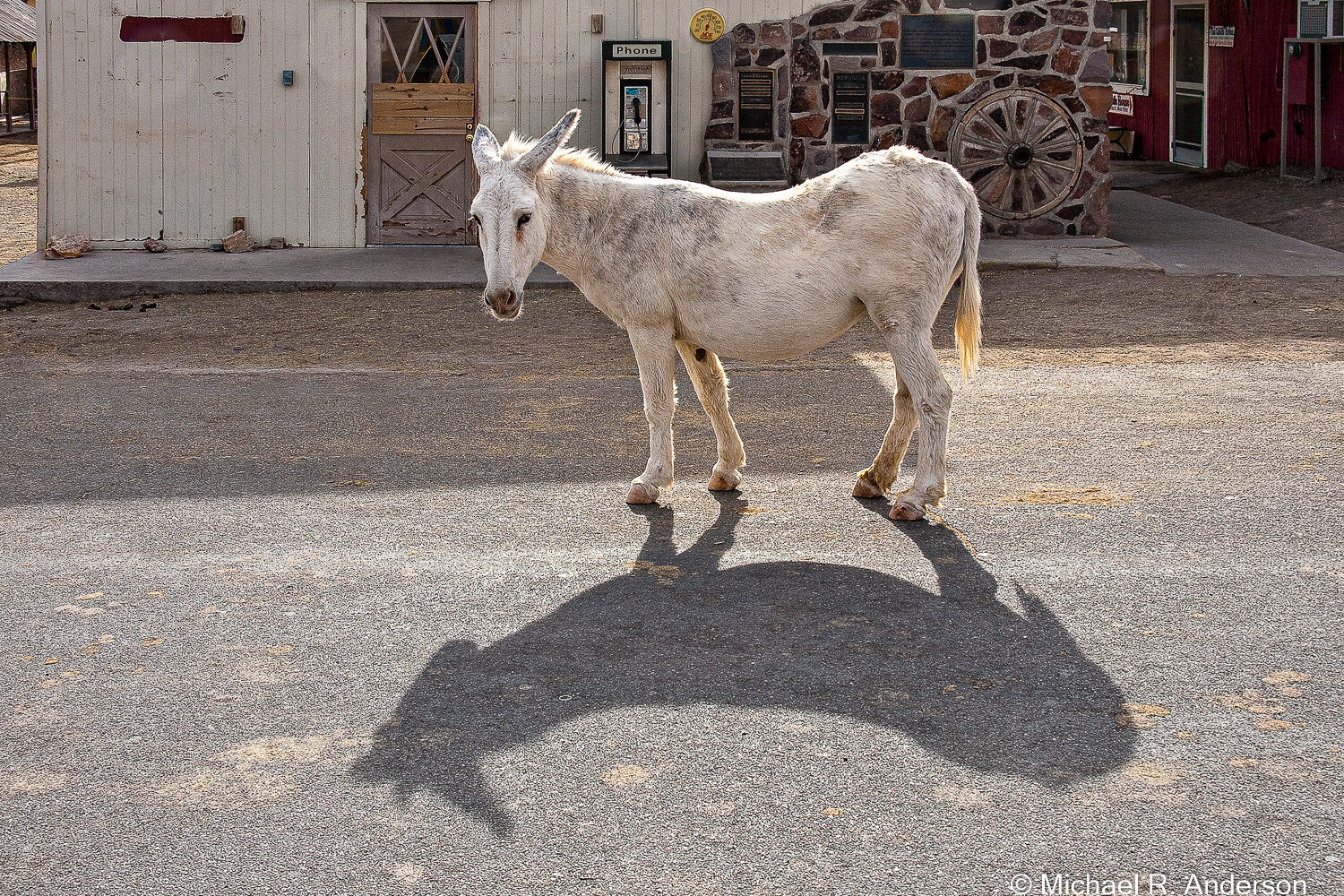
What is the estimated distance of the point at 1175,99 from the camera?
78.1 feet

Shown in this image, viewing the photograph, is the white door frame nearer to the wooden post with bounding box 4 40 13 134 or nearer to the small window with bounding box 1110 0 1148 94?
the small window with bounding box 1110 0 1148 94

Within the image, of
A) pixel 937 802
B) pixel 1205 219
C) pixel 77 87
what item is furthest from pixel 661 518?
pixel 1205 219

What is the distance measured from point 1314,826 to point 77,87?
14769 millimetres

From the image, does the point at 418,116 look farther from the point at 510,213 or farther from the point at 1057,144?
the point at 510,213

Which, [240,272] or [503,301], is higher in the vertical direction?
[240,272]

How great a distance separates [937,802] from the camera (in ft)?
12.5

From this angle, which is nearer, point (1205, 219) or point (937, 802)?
point (937, 802)

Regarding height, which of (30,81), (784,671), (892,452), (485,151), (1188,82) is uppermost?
(30,81)

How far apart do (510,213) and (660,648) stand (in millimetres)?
2140

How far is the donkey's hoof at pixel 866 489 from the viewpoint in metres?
6.66

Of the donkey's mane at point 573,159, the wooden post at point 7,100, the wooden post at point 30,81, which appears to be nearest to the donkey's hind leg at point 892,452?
the donkey's mane at point 573,159

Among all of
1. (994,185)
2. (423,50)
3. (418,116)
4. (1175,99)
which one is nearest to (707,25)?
(423,50)

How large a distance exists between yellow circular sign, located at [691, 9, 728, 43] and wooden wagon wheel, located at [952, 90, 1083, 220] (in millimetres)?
2841

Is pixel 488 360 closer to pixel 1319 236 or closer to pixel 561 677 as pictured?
pixel 561 677
